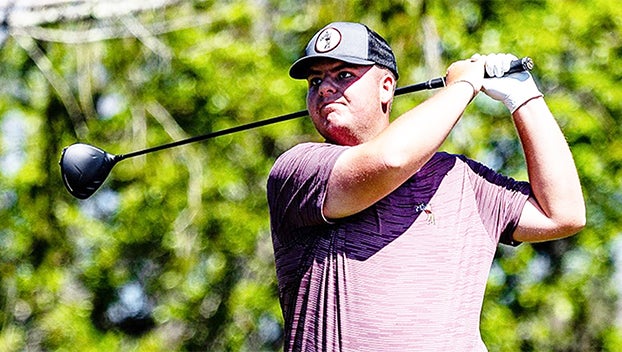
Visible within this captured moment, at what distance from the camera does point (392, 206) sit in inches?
111

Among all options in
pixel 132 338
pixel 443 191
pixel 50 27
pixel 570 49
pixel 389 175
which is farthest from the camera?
pixel 132 338

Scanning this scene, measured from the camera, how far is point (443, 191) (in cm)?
289

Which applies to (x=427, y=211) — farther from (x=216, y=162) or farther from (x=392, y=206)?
(x=216, y=162)

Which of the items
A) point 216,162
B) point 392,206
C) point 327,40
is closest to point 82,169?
point 327,40

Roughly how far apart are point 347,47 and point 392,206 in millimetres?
376

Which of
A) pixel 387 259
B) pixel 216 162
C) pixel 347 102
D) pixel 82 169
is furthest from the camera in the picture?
pixel 216 162

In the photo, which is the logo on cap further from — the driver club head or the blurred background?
the blurred background

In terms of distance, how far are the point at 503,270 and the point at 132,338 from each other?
10.3 feet

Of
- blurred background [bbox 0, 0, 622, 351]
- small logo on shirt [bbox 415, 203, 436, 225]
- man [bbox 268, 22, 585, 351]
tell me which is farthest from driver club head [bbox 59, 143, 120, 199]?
blurred background [bbox 0, 0, 622, 351]

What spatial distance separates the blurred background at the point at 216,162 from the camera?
972 centimetres

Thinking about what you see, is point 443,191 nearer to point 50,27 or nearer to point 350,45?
point 350,45

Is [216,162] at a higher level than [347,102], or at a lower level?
higher

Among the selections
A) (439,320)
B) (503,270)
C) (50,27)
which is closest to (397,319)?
(439,320)

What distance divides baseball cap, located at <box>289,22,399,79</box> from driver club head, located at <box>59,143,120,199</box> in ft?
3.47
